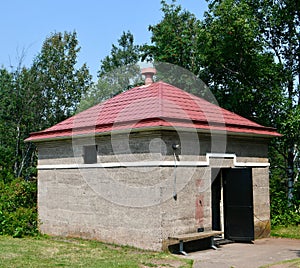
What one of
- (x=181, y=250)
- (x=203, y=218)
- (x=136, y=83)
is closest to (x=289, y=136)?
(x=203, y=218)

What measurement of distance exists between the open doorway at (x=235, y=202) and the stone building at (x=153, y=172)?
0.03 meters

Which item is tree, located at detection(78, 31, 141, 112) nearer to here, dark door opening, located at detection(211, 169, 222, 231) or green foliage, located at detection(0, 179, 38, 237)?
green foliage, located at detection(0, 179, 38, 237)

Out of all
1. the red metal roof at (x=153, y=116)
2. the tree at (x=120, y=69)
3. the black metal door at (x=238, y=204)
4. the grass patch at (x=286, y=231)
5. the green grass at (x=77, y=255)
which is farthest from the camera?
the tree at (x=120, y=69)

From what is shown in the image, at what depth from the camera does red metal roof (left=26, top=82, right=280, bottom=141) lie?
1177 centimetres

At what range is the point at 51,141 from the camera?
14.8 meters

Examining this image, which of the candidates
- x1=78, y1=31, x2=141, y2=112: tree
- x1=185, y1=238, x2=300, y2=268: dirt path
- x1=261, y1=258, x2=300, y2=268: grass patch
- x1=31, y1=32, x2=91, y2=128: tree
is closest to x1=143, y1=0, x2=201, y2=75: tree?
x1=31, y1=32, x2=91, y2=128: tree

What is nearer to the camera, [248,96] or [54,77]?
[248,96]

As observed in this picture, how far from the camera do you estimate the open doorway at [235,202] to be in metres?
13.3

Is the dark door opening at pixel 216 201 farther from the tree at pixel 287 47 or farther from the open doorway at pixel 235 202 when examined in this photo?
the tree at pixel 287 47

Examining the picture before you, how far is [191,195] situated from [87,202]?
327 centimetres

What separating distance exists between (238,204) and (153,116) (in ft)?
13.3

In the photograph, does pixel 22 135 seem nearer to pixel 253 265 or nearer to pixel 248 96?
pixel 248 96

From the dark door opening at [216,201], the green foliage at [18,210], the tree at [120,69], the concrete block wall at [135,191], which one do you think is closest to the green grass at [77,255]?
the concrete block wall at [135,191]

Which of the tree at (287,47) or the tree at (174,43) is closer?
the tree at (287,47)
